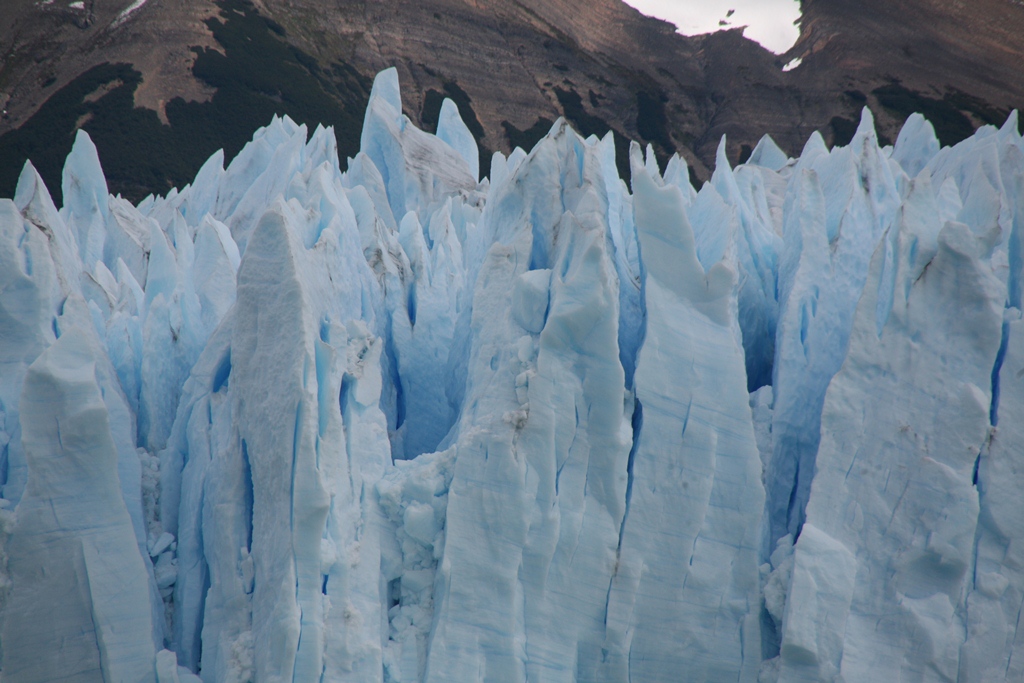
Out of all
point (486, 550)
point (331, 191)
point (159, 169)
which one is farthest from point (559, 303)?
point (159, 169)

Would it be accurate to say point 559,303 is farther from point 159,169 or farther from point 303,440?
point 159,169

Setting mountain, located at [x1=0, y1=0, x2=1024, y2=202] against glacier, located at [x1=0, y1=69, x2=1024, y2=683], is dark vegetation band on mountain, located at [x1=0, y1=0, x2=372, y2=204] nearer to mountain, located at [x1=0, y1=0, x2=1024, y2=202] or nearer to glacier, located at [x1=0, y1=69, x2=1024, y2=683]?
mountain, located at [x1=0, y1=0, x2=1024, y2=202]

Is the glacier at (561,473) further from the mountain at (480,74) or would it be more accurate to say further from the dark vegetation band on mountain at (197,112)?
the mountain at (480,74)

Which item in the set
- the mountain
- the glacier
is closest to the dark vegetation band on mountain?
the mountain

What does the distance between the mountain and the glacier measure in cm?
2099

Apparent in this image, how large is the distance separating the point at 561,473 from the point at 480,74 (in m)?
35.3

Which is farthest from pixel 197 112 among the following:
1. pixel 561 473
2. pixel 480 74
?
pixel 561 473

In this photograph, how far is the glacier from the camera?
5.51 meters

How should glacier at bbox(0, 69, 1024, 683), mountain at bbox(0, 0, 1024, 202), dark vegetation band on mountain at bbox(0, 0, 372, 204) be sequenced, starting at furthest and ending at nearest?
mountain at bbox(0, 0, 1024, 202) → dark vegetation band on mountain at bbox(0, 0, 372, 204) → glacier at bbox(0, 69, 1024, 683)

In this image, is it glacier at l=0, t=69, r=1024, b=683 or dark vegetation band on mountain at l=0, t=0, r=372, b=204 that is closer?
glacier at l=0, t=69, r=1024, b=683

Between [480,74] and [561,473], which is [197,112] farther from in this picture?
[561,473]

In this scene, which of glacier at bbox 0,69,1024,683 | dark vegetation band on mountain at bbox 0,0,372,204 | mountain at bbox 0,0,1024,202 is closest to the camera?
glacier at bbox 0,69,1024,683

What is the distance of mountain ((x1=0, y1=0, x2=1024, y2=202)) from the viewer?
26750 millimetres

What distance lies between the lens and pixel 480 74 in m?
37.7
